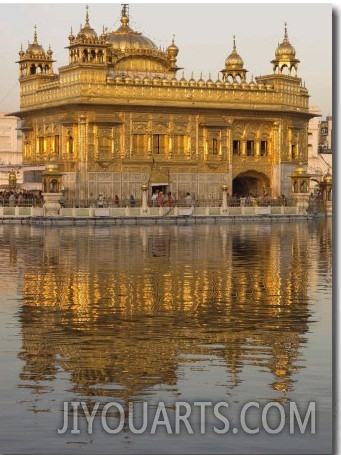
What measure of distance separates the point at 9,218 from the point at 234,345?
3115cm

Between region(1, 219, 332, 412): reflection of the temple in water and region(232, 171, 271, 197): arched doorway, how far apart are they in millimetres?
28245

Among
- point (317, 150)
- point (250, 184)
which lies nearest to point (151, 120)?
point (250, 184)

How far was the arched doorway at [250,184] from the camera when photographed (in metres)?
53.9

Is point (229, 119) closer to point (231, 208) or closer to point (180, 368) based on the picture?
point (231, 208)

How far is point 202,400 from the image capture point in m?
8.44

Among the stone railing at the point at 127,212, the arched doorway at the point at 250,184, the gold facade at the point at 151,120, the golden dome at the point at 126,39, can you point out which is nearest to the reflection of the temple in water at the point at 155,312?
the stone railing at the point at 127,212

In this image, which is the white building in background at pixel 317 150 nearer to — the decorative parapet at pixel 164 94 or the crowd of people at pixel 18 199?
the decorative parapet at pixel 164 94

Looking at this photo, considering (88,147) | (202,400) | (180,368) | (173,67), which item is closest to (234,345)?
(180,368)

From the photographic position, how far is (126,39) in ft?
176

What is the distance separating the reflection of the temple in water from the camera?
31.3ft

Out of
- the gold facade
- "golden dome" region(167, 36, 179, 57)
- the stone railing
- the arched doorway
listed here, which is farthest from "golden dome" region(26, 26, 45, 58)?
the stone railing

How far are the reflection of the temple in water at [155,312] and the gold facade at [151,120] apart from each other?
23215mm

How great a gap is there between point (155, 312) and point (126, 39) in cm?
4181

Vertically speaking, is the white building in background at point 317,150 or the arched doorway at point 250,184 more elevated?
the white building in background at point 317,150
